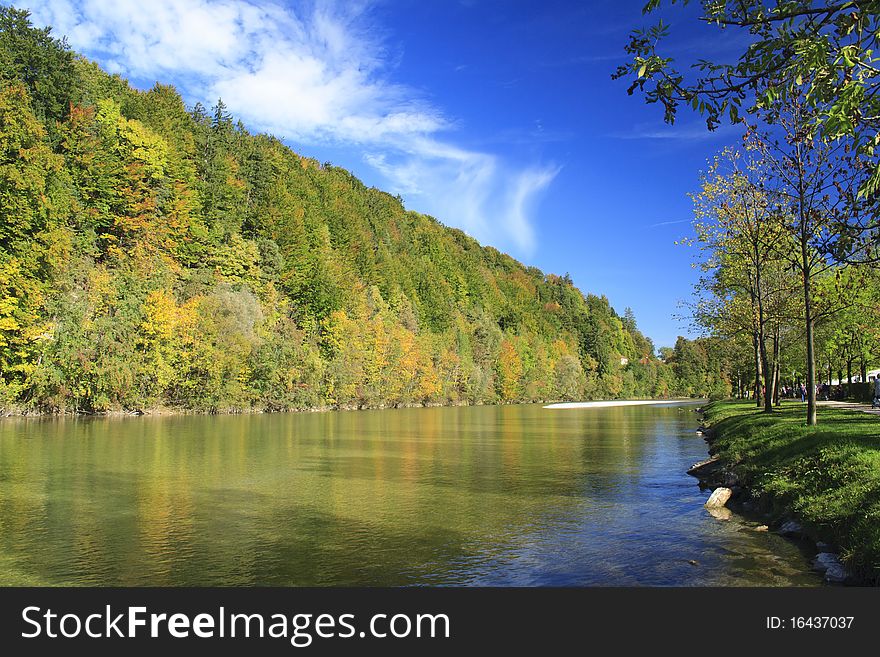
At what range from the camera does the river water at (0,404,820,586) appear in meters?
12.0

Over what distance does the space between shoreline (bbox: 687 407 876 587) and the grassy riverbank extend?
0.32 ft

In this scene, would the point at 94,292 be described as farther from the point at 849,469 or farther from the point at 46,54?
the point at 849,469

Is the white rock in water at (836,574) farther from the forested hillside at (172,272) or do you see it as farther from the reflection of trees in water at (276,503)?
the forested hillside at (172,272)

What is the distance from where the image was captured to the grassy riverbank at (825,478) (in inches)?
462

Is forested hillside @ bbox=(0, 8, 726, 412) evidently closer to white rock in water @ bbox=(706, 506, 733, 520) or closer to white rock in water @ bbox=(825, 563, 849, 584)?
white rock in water @ bbox=(706, 506, 733, 520)

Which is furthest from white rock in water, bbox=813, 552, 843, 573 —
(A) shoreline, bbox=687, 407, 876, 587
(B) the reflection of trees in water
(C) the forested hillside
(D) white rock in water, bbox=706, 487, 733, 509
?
(C) the forested hillside

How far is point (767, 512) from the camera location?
17.1 metres

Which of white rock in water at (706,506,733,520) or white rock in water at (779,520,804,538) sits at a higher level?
white rock in water at (779,520,804,538)

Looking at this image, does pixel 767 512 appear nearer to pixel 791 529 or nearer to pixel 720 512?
pixel 720 512

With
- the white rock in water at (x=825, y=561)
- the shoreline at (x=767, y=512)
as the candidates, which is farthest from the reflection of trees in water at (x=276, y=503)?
the white rock in water at (x=825, y=561)

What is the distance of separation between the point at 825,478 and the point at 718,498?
12.7ft

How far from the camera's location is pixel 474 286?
18375 centimetres

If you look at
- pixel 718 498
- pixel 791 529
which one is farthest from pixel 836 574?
pixel 718 498
